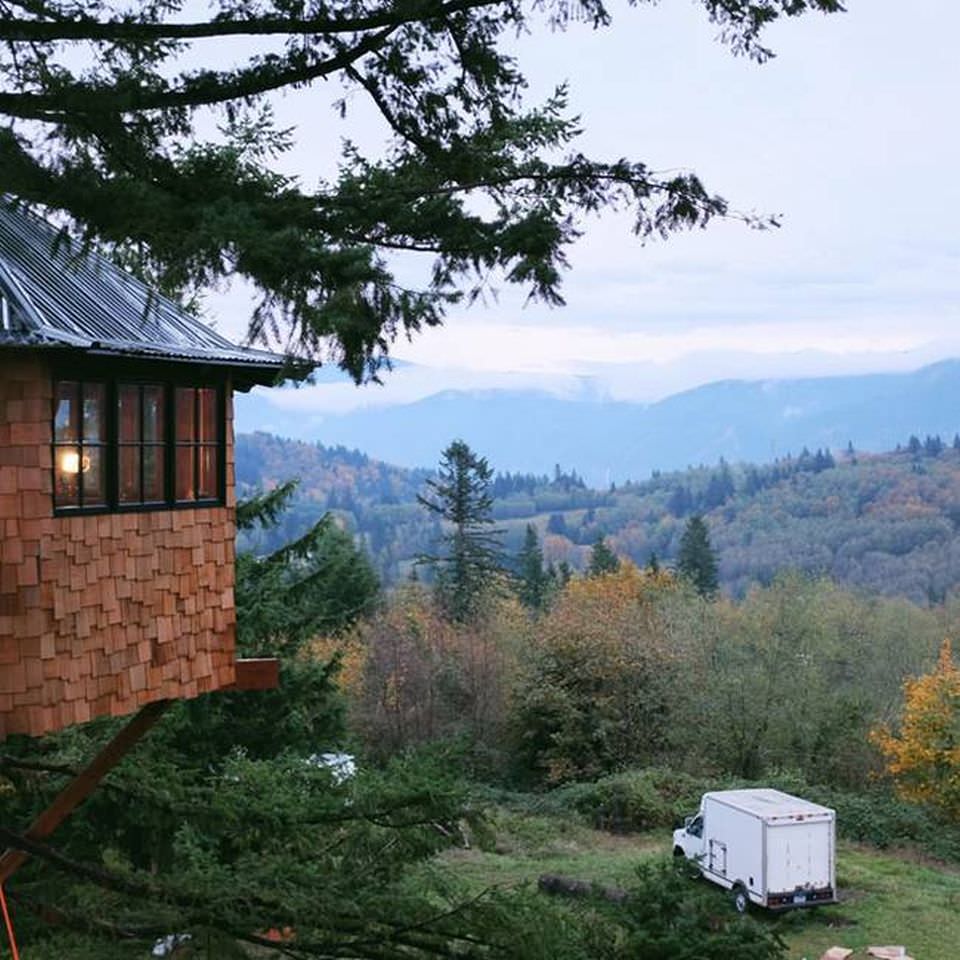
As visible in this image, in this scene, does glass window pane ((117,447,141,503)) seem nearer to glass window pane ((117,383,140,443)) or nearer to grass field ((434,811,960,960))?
glass window pane ((117,383,140,443))

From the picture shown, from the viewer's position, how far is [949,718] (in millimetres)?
25016

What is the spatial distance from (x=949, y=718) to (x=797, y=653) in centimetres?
483

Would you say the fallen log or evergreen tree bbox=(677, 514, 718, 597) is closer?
the fallen log

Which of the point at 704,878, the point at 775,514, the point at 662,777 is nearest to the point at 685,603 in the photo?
the point at 662,777

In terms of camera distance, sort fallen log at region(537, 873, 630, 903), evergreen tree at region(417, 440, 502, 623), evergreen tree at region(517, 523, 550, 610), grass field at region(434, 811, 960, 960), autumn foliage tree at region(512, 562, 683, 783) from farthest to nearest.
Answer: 1. evergreen tree at region(517, 523, 550, 610)
2. evergreen tree at region(417, 440, 502, 623)
3. autumn foliage tree at region(512, 562, 683, 783)
4. fallen log at region(537, 873, 630, 903)
5. grass field at region(434, 811, 960, 960)

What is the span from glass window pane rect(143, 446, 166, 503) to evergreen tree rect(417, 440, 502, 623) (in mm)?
36338

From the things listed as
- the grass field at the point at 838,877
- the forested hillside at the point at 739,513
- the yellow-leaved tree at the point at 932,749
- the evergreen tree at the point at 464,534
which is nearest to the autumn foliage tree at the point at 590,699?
the grass field at the point at 838,877

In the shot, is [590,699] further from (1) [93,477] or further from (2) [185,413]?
(1) [93,477]

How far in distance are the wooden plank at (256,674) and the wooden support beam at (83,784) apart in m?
0.49

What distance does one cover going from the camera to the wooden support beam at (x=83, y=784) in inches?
260

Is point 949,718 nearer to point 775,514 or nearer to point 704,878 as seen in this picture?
point 704,878

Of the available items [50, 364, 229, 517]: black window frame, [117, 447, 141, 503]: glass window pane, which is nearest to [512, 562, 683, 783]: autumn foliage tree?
[50, 364, 229, 517]: black window frame

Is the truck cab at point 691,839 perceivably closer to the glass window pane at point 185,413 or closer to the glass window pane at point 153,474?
the glass window pane at point 185,413

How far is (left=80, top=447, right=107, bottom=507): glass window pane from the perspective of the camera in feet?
17.9
